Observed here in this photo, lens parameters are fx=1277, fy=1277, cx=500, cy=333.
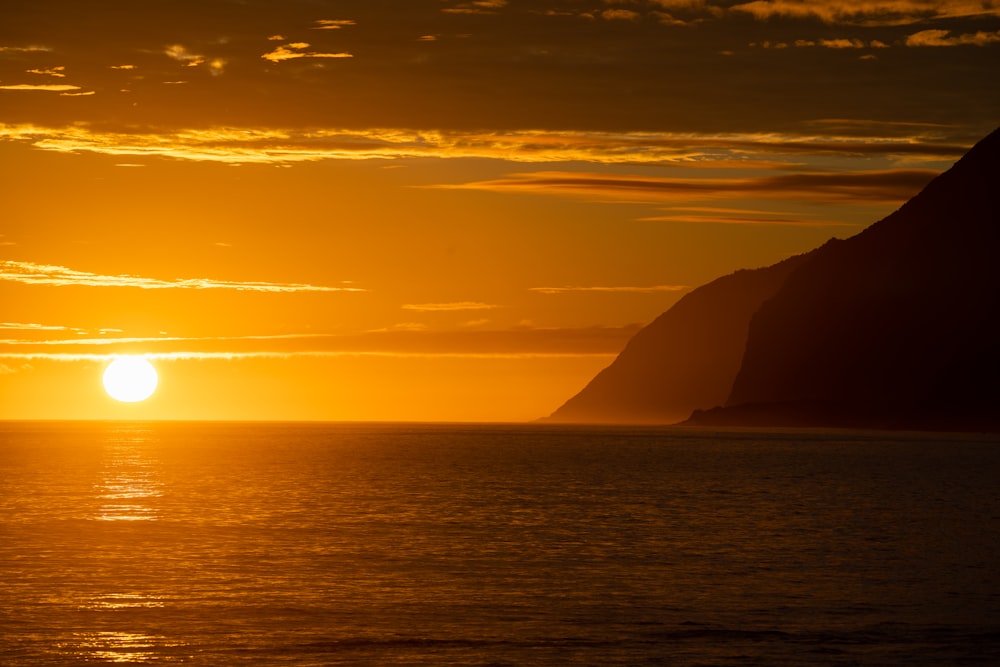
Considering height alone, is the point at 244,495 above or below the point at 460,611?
above

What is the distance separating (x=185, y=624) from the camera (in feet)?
123

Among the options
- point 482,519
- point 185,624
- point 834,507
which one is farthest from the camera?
point 834,507

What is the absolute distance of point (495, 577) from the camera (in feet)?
155

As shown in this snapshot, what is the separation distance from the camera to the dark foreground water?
34.5 meters

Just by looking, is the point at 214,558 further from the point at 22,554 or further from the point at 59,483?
the point at 59,483

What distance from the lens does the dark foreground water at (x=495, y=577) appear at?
34.5 m

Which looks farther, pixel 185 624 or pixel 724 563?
pixel 724 563

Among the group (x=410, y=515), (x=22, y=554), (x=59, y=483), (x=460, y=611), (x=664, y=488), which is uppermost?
(x=59, y=483)

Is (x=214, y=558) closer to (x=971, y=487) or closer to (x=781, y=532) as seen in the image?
(x=781, y=532)

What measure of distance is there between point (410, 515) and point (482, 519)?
491 centimetres

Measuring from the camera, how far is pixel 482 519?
7175cm

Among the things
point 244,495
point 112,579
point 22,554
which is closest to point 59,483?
point 244,495

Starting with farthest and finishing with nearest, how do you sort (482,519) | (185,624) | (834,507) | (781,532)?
(834,507), (482,519), (781,532), (185,624)

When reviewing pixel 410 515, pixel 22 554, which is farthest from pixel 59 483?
pixel 22 554
